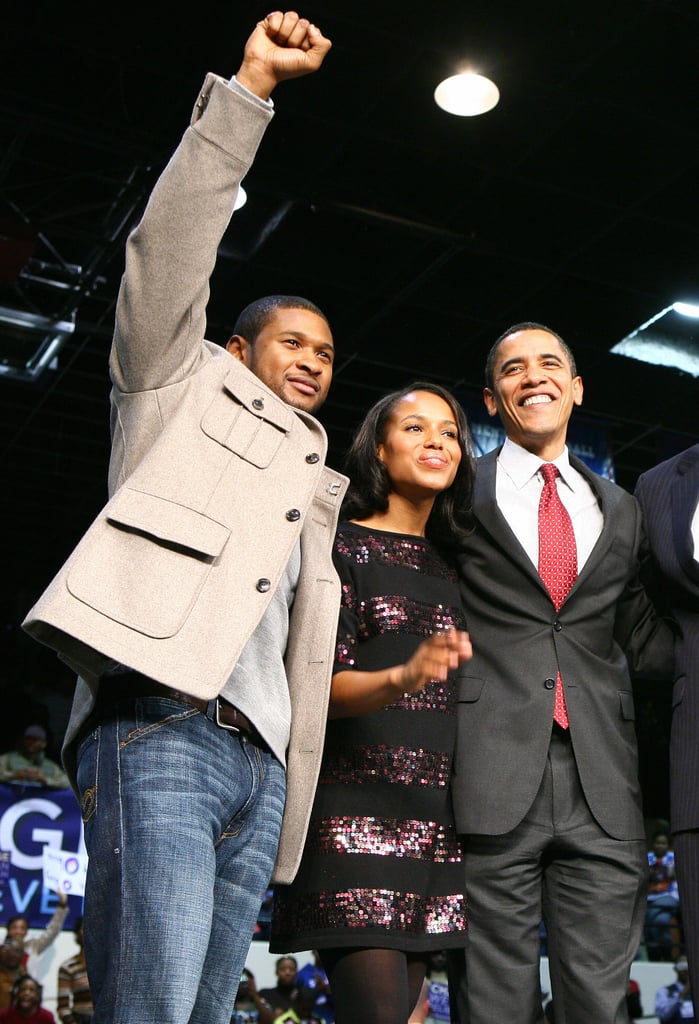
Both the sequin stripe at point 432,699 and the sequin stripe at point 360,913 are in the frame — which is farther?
the sequin stripe at point 432,699

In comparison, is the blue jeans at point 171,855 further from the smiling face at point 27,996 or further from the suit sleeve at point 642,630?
the smiling face at point 27,996

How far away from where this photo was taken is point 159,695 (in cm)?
190

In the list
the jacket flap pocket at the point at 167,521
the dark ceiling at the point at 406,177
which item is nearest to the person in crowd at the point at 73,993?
the dark ceiling at the point at 406,177

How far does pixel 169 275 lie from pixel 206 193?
0.15 metres

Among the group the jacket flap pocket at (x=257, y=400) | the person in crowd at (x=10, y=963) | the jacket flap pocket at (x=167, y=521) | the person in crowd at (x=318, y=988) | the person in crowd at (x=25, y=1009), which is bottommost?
the person in crowd at (x=25, y=1009)

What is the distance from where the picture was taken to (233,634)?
1.91m

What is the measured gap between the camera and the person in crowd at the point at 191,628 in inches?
70.1

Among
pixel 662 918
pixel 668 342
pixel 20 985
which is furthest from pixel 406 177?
pixel 662 918

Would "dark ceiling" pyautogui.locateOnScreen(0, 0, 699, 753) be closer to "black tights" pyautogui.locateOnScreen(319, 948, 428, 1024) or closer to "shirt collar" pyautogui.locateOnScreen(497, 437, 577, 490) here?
"shirt collar" pyautogui.locateOnScreen(497, 437, 577, 490)

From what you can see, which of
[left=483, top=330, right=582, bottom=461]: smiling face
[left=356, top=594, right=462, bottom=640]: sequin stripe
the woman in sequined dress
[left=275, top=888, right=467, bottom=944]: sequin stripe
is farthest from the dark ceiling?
[left=275, top=888, right=467, bottom=944]: sequin stripe

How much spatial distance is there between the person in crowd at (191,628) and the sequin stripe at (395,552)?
39 centimetres

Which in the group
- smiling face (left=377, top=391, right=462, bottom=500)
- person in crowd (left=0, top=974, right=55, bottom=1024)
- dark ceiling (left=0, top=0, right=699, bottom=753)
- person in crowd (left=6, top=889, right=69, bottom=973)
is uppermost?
dark ceiling (left=0, top=0, right=699, bottom=753)

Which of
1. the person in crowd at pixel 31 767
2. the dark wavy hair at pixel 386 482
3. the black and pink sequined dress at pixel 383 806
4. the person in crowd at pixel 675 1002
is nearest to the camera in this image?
the black and pink sequined dress at pixel 383 806

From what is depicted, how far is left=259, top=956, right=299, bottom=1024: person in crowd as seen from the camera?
7.77 meters
